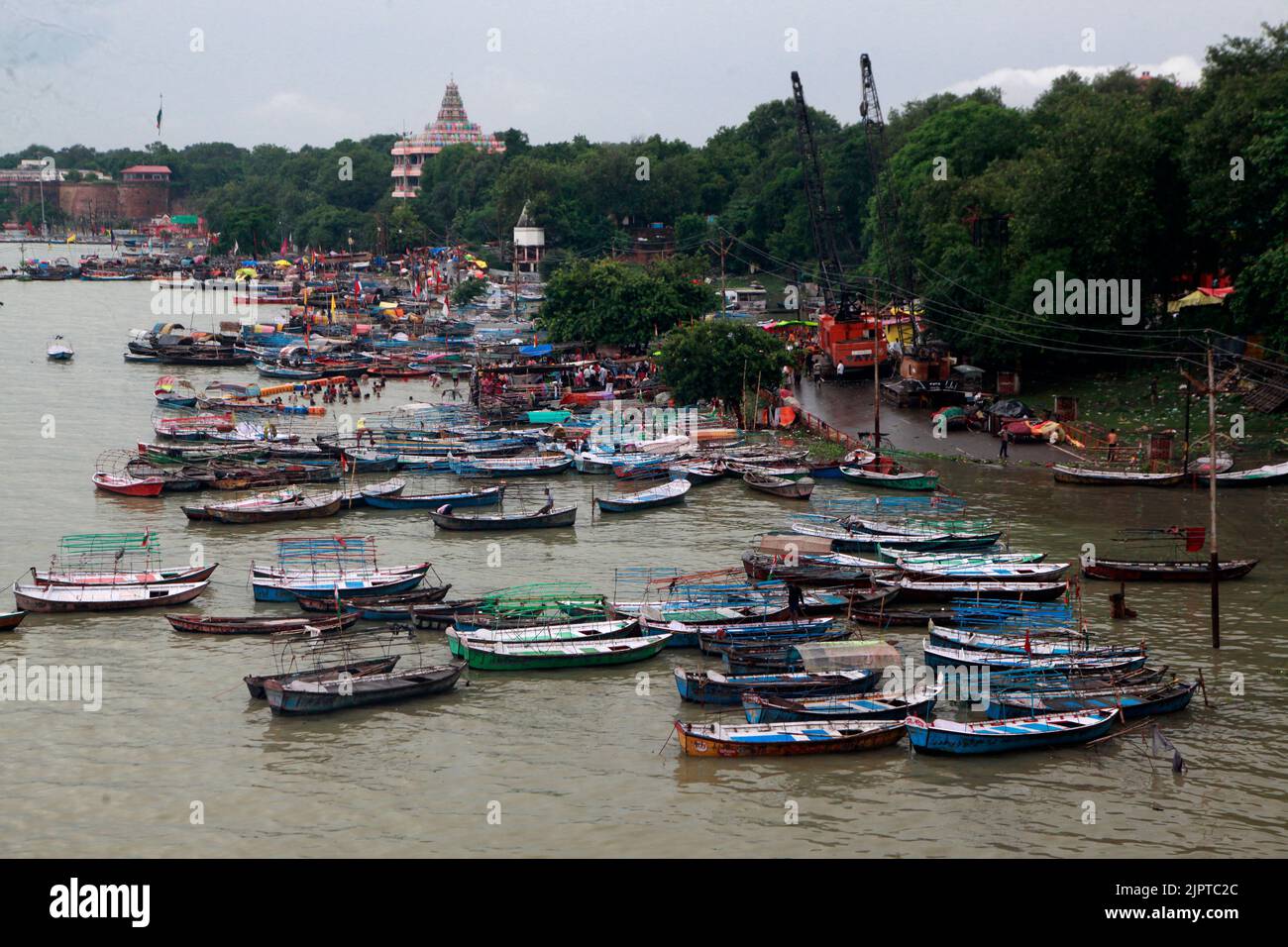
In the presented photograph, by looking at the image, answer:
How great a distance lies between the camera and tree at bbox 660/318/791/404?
165ft

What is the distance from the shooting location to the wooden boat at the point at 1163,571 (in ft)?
101

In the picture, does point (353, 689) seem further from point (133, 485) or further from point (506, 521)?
point (133, 485)

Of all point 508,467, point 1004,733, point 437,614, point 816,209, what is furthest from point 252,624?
point 816,209

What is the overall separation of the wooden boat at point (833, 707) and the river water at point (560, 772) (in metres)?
0.94

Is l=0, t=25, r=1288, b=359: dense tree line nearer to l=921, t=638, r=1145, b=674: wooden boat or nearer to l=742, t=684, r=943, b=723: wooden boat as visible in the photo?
l=921, t=638, r=1145, b=674: wooden boat

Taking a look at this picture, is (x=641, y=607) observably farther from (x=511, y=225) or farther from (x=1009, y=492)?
(x=511, y=225)

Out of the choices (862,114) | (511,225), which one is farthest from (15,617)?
(511,225)

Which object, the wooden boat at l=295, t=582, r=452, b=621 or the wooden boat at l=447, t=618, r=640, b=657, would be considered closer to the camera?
the wooden boat at l=447, t=618, r=640, b=657

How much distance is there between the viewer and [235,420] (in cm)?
5306

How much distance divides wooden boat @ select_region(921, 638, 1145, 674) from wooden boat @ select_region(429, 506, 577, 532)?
13.7 m

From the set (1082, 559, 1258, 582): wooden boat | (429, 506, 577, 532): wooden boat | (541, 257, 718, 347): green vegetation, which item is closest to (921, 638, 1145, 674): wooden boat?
(1082, 559, 1258, 582): wooden boat

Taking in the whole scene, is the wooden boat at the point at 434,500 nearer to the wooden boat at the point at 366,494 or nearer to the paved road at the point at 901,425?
the wooden boat at the point at 366,494

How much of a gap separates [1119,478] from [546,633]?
19.6 m

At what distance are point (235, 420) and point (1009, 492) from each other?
2877 centimetres
